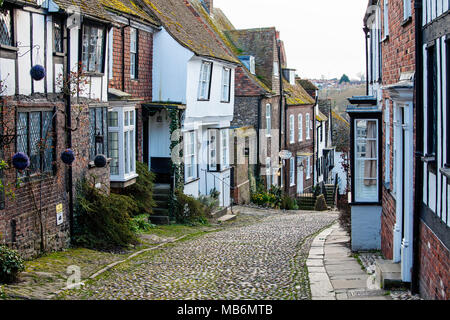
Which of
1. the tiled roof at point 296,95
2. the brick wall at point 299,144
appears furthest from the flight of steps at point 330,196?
the tiled roof at point 296,95

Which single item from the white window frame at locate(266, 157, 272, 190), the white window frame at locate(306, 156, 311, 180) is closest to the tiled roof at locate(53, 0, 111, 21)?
the white window frame at locate(266, 157, 272, 190)

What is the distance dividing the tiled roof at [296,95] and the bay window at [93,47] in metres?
21.3

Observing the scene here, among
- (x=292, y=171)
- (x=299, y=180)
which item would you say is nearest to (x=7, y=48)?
(x=292, y=171)

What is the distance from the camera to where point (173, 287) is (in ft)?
34.5

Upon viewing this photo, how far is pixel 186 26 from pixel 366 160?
1178 cm

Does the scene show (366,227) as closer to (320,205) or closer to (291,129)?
(320,205)

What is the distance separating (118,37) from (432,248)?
12943mm

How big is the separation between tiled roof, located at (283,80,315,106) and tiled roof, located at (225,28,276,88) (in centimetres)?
274

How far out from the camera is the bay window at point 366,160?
563 inches

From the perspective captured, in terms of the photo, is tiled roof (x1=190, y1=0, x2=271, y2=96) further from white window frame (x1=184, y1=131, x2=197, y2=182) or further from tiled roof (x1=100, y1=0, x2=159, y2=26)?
tiled roof (x1=100, y1=0, x2=159, y2=26)

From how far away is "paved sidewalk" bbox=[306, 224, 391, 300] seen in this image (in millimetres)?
9953

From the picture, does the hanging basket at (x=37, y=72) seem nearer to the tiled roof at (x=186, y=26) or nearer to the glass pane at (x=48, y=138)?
the glass pane at (x=48, y=138)
